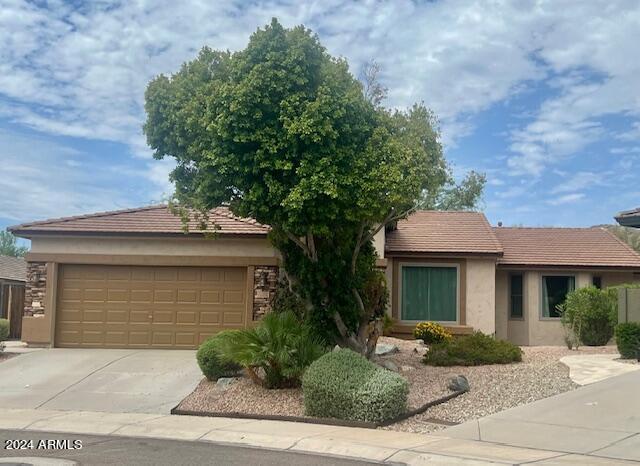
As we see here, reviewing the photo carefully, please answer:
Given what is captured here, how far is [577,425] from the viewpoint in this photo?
9828 mm

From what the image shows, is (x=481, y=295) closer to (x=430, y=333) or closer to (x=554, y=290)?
(x=430, y=333)

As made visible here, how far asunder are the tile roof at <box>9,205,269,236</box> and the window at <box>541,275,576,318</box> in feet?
33.8

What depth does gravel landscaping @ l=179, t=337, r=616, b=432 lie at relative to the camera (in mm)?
11211

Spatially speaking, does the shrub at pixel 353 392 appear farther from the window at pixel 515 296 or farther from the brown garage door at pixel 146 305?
the window at pixel 515 296

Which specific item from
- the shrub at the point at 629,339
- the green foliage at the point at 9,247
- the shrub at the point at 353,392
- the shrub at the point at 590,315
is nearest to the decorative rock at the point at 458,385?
the shrub at the point at 353,392

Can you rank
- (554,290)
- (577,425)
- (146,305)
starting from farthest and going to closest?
(554,290) < (146,305) < (577,425)

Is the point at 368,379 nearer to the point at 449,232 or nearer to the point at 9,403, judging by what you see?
the point at 9,403

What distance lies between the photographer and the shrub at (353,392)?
10633mm

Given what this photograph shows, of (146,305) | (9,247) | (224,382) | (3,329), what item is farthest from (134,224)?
(9,247)

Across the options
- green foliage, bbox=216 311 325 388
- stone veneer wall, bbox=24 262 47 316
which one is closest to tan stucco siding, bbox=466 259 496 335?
green foliage, bbox=216 311 325 388

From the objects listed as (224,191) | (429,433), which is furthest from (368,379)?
(224,191)

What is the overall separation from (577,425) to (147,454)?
598 centimetres

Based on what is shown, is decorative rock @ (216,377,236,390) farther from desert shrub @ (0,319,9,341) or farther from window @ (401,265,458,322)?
window @ (401,265,458,322)

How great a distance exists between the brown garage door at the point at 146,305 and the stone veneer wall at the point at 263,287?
355 millimetres
